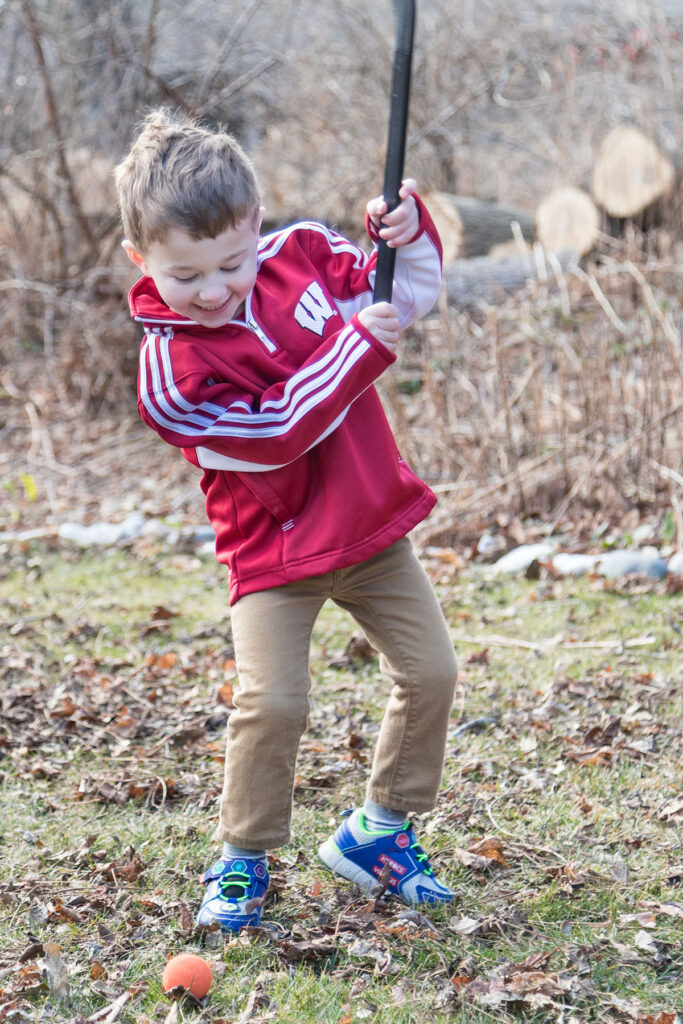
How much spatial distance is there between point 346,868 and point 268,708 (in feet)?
2.03

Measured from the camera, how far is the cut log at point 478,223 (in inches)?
376

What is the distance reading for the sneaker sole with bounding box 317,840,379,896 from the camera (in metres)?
2.69

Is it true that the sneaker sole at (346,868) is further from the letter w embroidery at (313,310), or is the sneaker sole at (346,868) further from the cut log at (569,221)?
the cut log at (569,221)

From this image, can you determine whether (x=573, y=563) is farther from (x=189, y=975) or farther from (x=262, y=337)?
(x=189, y=975)

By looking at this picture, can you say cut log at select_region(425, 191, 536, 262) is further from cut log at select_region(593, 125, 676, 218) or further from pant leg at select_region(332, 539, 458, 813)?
pant leg at select_region(332, 539, 458, 813)

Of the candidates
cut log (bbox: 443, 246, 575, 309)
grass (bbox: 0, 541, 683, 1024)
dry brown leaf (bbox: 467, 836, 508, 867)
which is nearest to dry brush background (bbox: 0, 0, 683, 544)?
cut log (bbox: 443, 246, 575, 309)

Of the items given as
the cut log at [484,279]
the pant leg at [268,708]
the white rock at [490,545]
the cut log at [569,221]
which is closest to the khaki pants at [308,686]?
the pant leg at [268,708]

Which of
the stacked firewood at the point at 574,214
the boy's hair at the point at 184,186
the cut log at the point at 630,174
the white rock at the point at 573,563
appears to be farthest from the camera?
the cut log at the point at 630,174

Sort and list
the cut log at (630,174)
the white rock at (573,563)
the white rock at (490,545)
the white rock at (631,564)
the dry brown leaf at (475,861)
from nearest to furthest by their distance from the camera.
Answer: the dry brown leaf at (475,861) → the white rock at (631,564) → the white rock at (573,563) → the white rock at (490,545) → the cut log at (630,174)

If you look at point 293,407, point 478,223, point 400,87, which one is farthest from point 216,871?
point 478,223

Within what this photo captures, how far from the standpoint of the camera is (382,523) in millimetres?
2408

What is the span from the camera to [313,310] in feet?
7.94

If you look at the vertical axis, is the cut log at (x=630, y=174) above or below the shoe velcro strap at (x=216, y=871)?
above

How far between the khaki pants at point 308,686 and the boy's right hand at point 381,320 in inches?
21.3
